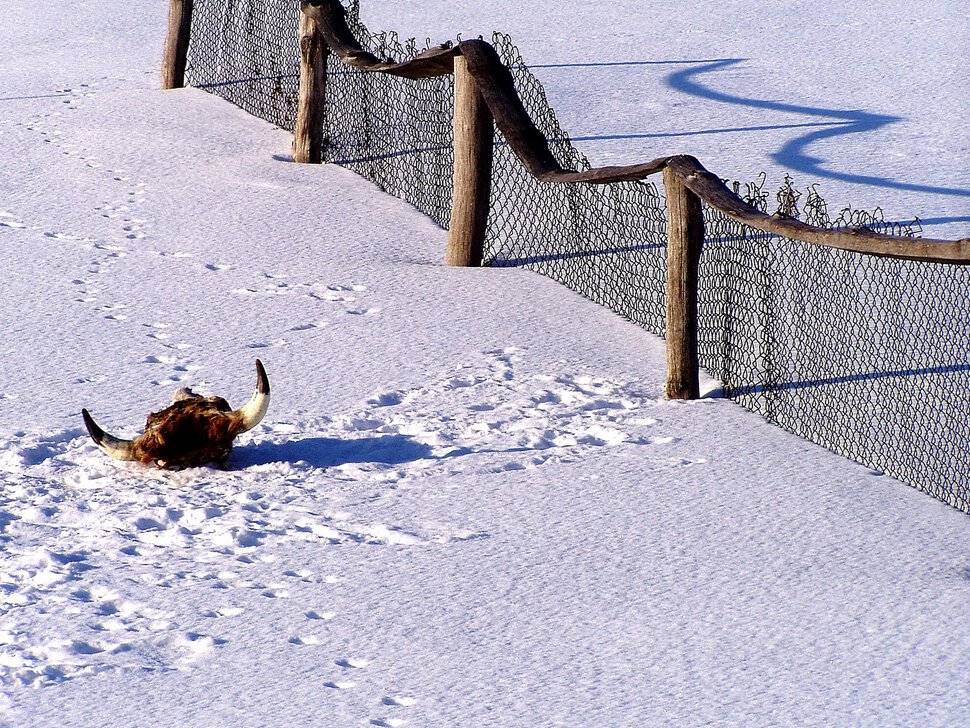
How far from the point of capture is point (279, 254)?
6398mm

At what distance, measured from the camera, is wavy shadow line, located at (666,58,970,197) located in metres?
8.02

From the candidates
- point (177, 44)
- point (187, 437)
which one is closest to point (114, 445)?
point (187, 437)

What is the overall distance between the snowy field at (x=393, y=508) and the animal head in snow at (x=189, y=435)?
0.06m

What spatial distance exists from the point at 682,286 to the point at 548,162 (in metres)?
1.34

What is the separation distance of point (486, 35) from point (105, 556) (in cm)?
914

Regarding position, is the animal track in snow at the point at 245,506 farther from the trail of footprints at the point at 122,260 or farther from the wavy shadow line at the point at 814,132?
the wavy shadow line at the point at 814,132

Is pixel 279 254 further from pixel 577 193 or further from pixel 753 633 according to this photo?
pixel 753 633

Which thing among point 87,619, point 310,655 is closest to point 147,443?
point 87,619

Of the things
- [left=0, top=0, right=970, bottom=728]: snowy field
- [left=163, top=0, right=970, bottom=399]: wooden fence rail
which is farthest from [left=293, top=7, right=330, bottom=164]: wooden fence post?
[left=0, top=0, right=970, bottom=728]: snowy field

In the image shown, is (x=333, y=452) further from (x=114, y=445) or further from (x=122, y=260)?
(x=122, y=260)

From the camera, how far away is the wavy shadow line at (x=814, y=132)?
26.3ft

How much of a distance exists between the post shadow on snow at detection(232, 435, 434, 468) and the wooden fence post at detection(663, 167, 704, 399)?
123cm

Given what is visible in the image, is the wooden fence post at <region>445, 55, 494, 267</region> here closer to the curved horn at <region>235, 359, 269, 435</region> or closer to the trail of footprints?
the trail of footprints

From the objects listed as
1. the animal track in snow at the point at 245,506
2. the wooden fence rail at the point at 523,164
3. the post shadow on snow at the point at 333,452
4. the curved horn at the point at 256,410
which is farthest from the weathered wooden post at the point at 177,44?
the curved horn at the point at 256,410
